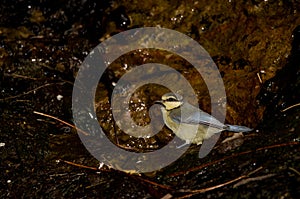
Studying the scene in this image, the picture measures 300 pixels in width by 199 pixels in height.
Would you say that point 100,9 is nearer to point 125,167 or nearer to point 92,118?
point 92,118

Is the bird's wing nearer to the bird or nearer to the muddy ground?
the bird

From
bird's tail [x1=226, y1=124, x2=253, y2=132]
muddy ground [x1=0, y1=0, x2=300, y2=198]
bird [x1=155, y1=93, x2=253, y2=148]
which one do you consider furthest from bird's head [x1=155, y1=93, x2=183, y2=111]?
bird's tail [x1=226, y1=124, x2=253, y2=132]

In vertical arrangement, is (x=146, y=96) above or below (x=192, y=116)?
above

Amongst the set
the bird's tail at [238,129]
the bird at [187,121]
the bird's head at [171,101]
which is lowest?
the bird's tail at [238,129]

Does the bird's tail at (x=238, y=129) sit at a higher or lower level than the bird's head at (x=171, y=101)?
lower

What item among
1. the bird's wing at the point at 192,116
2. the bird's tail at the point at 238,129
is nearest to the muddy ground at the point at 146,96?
the bird's tail at the point at 238,129

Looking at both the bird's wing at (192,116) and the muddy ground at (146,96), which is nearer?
the muddy ground at (146,96)

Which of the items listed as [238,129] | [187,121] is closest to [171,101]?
[187,121]

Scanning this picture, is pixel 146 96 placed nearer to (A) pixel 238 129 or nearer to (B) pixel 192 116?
(B) pixel 192 116

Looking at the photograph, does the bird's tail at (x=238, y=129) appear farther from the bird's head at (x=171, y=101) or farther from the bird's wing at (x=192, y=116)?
the bird's head at (x=171, y=101)
